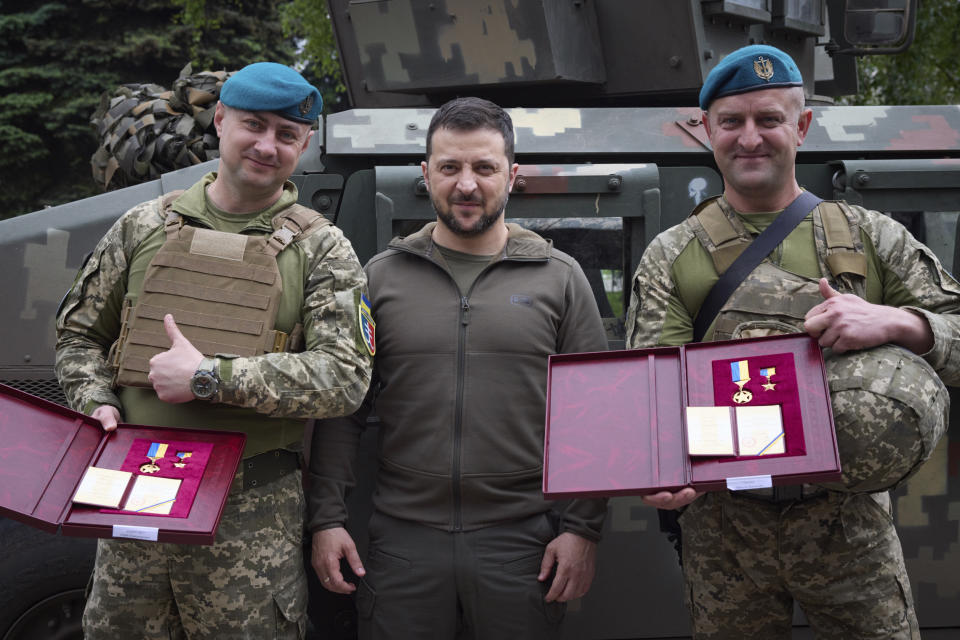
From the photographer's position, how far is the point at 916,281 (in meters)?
2.59

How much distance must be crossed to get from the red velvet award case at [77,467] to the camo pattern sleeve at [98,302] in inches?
8.1

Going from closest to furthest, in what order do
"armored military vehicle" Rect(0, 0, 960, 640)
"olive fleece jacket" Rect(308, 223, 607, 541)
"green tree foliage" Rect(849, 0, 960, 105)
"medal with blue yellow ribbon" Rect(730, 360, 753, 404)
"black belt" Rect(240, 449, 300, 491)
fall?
"medal with blue yellow ribbon" Rect(730, 360, 753, 404) → "black belt" Rect(240, 449, 300, 491) → "olive fleece jacket" Rect(308, 223, 607, 541) → "armored military vehicle" Rect(0, 0, 960, 640) → "green tree foliage" Rect(849, 0, 960, 105)

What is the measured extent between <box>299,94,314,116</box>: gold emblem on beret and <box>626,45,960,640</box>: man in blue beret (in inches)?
39.2

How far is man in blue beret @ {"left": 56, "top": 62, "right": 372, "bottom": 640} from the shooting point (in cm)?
254

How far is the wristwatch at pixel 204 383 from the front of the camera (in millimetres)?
2430

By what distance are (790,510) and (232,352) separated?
1.46 m

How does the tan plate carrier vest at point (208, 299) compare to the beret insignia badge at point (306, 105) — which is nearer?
the tan plate carrier vest at point (208, 299)

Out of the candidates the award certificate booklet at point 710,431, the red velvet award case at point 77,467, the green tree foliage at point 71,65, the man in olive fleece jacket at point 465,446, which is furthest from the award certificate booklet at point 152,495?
the green tree foliage at point 71,65

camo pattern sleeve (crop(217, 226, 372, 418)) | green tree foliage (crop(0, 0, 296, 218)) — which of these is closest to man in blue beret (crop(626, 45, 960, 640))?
camo pattern sleeve (crop(217, 226, 372, 418))

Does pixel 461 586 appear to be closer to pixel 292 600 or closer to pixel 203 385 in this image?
pixel 292 600

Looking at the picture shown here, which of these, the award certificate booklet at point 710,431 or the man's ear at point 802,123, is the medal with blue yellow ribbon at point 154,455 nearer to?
the award certificate booklet at point 710,431

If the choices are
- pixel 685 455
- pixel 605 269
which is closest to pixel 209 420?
pixel 685 455

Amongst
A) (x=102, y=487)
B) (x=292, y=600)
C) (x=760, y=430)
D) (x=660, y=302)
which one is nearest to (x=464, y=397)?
(x=660, y=302)

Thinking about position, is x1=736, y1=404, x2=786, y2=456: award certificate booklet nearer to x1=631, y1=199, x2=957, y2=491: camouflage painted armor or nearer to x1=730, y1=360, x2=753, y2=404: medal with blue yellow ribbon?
x1=730, y1=360, x2=753, y2=404: medal with blue yellow ribbon
